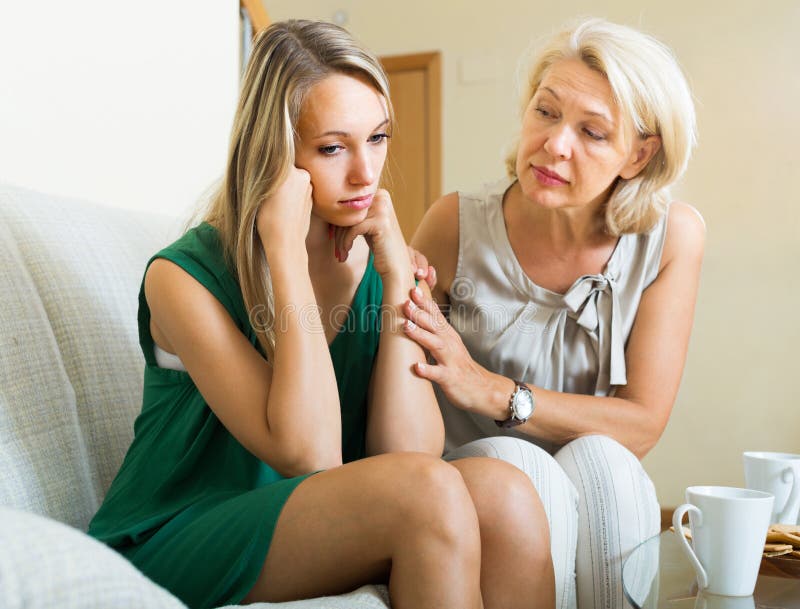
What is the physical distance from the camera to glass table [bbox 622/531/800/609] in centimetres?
87

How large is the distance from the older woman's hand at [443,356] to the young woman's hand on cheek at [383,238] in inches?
2.0

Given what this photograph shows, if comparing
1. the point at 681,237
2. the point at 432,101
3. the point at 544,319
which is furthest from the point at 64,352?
the point at 432,101

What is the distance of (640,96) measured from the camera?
150 centimetres

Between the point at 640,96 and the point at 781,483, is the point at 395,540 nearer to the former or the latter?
the point at 781,483

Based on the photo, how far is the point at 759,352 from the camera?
347 cm

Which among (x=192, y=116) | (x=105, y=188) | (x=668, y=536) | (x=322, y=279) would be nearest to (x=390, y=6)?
(x=192, y=116)

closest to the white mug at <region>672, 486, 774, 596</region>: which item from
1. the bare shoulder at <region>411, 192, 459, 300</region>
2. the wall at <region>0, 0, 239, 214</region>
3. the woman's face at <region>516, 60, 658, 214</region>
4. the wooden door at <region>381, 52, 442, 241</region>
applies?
the woman's face at <region>516, 60, 658, 214</region>

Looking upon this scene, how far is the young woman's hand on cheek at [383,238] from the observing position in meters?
1.25

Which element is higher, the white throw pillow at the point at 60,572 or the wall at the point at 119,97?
the wall at the point at 119,97

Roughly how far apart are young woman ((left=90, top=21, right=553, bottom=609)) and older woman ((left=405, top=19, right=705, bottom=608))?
178 mm

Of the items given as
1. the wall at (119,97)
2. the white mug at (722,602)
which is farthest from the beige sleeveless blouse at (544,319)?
the wall at (119,97)

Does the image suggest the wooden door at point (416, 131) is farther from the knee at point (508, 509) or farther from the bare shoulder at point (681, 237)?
the knee at point (508, 509)

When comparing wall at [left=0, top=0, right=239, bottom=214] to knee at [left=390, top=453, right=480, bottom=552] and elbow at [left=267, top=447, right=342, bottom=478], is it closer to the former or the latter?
elbow at [left=267, top=447, right=342, bottom=478]

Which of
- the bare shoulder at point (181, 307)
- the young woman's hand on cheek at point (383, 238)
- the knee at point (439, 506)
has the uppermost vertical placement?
the young woman's hand on cheek at point (383, 238)
